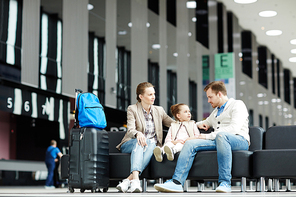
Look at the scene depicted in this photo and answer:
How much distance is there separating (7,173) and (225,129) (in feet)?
37.0

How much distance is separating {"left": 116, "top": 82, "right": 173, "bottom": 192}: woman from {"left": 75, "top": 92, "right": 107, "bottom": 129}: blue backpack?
39 cm

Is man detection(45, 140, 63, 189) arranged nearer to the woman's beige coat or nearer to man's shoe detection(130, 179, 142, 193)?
the woman's beige coat

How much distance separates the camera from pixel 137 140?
4.66 metres

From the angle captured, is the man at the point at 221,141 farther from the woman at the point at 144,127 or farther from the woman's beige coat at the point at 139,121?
the woman's beige coat at the point at 139,121

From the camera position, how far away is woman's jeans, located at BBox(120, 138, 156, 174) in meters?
4.51

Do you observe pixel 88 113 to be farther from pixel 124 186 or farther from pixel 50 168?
pixel 50 168

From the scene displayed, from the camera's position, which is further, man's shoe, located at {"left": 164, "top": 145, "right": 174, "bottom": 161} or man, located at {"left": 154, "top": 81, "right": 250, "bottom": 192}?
man's shoe, located at {"left": 164, "top": 145, "right": 174, "bottom": 161}

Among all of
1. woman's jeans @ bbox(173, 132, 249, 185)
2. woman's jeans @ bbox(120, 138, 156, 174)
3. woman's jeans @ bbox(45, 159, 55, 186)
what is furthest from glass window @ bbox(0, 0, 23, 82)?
woman's jeans @ bbox(173, 132, 249, 185)

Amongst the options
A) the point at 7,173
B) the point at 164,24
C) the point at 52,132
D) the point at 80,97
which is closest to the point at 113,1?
the point at 164,24

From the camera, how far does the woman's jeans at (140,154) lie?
14.8 ft

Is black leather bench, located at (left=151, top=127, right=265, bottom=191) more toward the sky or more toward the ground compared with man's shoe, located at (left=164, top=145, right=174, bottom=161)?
more toward the ground

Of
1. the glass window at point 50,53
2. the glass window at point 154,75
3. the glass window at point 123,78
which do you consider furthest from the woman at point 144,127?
the glass window at point 154,75

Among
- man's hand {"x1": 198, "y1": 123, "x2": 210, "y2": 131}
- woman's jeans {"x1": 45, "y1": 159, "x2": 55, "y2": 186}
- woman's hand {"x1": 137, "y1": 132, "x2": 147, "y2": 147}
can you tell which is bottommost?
woman's jeans {"x1": 45, "y1": 159, "x2": 55, "y2": 186}

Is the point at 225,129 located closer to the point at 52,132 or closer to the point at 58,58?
the point at 58,58
